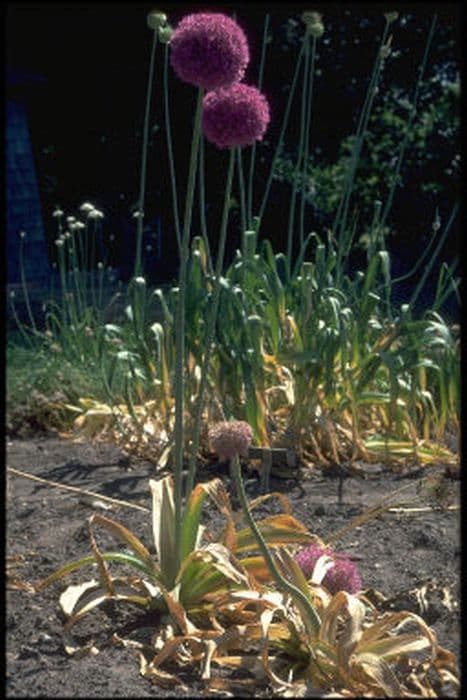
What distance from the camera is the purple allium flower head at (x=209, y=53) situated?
2246mm

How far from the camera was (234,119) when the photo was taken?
2283 millimetres

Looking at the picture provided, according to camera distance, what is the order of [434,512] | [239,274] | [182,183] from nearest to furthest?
[434,512], [239,274], [182,183]

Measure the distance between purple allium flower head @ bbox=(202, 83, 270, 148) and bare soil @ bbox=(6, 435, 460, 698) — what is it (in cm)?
106

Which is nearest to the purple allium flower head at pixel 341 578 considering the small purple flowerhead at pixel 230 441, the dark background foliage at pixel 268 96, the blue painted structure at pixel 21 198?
the small purple flowerhead at pixel 230 441

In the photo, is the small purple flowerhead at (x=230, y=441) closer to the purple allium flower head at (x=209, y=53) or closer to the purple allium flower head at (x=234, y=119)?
the purple allium flower head at (x=234, y=119)

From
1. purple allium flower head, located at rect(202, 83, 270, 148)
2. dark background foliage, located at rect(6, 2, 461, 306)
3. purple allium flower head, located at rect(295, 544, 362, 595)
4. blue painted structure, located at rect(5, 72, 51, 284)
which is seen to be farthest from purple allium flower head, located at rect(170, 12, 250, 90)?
blue painted structure, located at rect(5, 72, 51, 284)

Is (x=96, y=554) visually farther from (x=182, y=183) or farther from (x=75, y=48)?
(x=75, y=48)

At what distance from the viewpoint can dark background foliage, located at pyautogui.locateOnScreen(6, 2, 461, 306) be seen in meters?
11.0

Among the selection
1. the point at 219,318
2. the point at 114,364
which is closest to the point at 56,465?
the point at 114,364

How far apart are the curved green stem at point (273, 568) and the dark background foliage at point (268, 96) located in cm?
839

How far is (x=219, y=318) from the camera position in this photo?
4.16 meters

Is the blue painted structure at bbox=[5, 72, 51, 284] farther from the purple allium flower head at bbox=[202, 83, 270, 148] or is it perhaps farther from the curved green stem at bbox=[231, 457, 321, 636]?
the curved green stem at bbox=[231, 457, 321, 636]

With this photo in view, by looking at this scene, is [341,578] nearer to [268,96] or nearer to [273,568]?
[273,568]

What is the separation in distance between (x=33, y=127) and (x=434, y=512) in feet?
32.5
